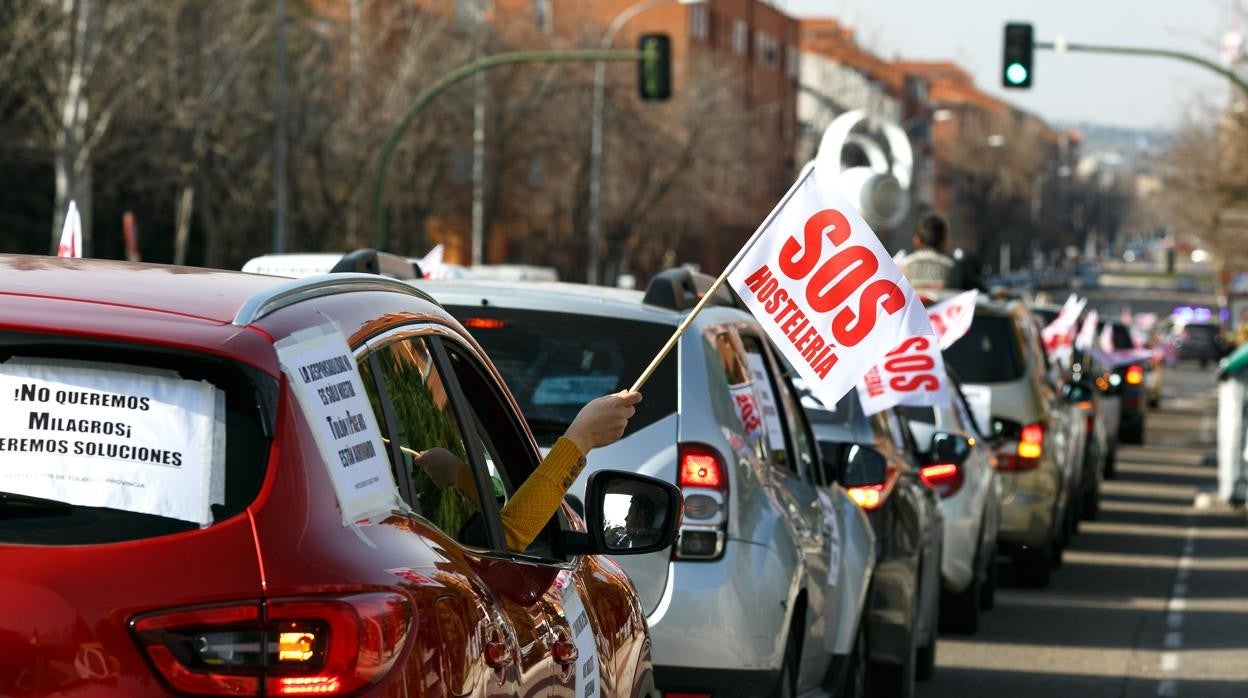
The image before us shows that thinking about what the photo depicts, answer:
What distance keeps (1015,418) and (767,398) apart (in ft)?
25.6

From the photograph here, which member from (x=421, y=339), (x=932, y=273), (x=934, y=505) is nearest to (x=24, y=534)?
(x=421, y=339)

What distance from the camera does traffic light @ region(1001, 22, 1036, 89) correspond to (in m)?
31.3

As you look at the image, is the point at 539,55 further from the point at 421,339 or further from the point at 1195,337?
the point at 1195,337

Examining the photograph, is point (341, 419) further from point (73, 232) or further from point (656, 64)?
point (656, 64)

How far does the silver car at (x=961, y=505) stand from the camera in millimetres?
12383

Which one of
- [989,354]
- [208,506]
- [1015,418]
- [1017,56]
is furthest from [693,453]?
[1017,56]

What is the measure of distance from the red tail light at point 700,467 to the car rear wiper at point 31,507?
12.2 ft

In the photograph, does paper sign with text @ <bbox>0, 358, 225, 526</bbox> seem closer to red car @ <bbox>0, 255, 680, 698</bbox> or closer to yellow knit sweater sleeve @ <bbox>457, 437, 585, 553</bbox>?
red car @ <bbox>0, 255, 680, 698</bbox>

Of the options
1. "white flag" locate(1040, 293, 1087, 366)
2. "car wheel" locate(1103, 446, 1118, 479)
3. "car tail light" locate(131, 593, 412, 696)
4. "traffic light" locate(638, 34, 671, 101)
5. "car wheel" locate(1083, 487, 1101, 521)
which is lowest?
"car wheel" locate(1103, 446, 1118, 479)

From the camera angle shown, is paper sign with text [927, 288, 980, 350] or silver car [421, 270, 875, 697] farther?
paper sign with text [927, 288, 980, 350]

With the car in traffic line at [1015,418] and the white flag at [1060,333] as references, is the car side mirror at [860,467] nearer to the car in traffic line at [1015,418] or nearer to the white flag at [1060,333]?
the car in traffic line at [1015,418]

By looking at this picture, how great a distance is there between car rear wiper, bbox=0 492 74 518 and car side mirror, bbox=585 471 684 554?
1.45 metres

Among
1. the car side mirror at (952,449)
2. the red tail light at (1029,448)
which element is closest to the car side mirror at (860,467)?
the car side mirror at (952,449)

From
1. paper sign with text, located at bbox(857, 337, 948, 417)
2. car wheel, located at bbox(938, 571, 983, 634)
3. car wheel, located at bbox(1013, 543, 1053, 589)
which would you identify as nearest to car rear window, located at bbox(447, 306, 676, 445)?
paper sign with text, located at bbox(857, 337, 948, 417)
